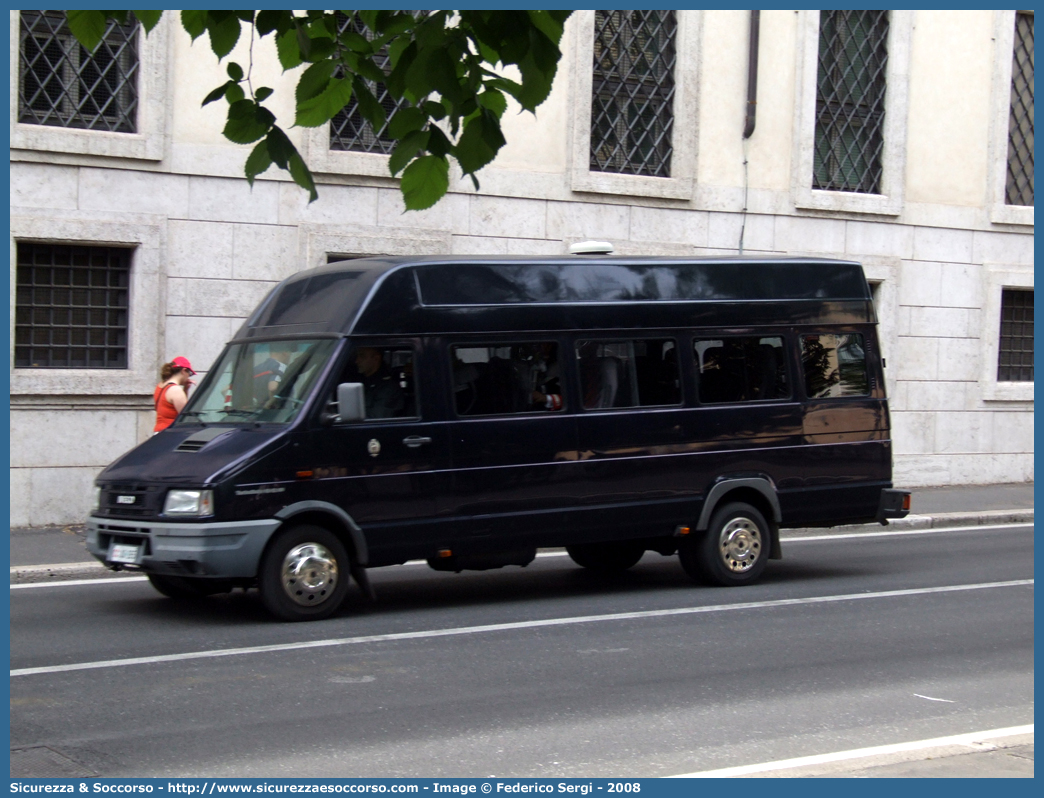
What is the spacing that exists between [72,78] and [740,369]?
8.02 meters

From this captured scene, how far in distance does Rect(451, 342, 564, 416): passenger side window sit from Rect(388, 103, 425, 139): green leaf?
4439 mm

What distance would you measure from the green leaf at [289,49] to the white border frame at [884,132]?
13970 mm

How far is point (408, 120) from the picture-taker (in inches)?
199

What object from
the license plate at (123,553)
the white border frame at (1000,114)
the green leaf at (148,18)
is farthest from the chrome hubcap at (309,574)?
the white border frame at (1000,114)

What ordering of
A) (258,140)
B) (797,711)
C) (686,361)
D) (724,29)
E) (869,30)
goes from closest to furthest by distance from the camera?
1. (258,140)
2. (797,711)
3. (686,361)
4. (724,29)
5. (869,30)

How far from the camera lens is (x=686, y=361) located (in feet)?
34.3

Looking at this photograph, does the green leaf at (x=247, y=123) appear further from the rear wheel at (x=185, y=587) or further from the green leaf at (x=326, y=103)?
the rear wheel at (x=185, y=587)

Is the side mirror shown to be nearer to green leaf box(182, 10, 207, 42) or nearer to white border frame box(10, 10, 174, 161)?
green leaf box(182, 10, 207, 42)

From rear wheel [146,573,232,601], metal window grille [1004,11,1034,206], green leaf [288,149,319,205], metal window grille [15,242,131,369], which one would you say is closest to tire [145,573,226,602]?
rear wheel [146,573,232,601]

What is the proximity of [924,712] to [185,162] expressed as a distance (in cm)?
1076

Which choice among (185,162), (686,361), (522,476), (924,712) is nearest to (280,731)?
(924,712)

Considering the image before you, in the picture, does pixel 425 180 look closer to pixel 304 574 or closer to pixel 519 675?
pixel 519 675

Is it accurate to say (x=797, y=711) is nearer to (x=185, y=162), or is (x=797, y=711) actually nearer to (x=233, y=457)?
(x=233, y=457)

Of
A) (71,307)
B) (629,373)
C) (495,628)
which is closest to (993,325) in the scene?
(629,373)
